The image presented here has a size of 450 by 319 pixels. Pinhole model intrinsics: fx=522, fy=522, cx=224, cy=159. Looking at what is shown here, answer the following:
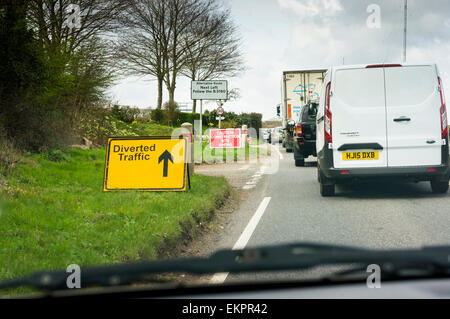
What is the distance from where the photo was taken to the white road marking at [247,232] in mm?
4495

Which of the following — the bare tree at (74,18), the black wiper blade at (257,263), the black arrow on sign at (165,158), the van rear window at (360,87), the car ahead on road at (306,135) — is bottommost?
the black wiper blade at (257,263)

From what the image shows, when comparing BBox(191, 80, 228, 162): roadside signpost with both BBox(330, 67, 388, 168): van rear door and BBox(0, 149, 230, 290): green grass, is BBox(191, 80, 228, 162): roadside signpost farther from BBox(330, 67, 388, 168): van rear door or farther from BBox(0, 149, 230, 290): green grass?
BBox(330, 67, 388, 168): van rear door

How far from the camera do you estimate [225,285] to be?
232cm

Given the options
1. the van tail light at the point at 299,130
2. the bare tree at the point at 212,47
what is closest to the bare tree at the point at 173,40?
the bare tree at the point at 212,47

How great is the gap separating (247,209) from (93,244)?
12.4 ft

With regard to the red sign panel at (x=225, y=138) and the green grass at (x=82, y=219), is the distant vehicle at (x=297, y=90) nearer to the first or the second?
the red sign panel at (x=225, y=138)

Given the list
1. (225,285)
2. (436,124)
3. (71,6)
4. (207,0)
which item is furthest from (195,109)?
(225,285)

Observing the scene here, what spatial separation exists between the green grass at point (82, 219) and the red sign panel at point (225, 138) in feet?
44.3

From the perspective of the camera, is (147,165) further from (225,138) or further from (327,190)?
(225,138)

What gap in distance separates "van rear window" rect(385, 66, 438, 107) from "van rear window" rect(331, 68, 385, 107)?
150 mm

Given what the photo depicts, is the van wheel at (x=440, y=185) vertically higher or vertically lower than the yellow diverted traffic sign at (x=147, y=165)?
lower

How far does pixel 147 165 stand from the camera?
953 centimetres

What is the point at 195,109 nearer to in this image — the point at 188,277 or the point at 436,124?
the point at 436,124

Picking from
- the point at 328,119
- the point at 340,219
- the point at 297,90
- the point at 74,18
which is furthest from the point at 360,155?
the point at 297,90
